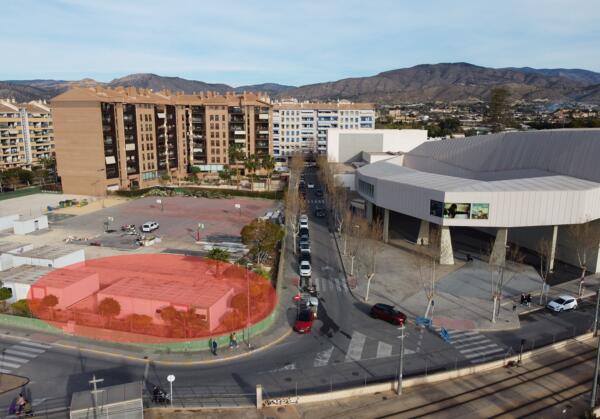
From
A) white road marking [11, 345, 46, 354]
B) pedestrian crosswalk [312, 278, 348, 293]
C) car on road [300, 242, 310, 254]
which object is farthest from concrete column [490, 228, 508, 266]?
white road marking [11, 345, 46, 354]

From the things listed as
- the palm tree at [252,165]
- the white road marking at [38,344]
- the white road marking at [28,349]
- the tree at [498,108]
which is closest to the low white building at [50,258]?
the white road marking at [38,344]

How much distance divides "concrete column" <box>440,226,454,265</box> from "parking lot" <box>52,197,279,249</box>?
25627mm

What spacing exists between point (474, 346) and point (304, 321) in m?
11.7

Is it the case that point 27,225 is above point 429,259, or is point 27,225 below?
above

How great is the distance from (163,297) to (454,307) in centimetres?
2295

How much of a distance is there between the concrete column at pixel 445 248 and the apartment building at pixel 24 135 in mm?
110650

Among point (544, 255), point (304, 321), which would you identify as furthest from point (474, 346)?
point (544, 255)

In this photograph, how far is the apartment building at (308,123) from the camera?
137375mm

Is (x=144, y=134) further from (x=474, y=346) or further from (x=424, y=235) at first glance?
(x=474, y=346)

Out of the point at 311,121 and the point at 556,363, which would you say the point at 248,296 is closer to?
the point at 556,363

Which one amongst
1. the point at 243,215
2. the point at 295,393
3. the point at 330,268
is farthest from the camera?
the point at 243,215

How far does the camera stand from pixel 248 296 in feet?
110

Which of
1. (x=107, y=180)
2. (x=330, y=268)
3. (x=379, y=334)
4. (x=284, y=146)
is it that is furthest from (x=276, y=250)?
(x=284, y=146)

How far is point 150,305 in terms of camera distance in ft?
107
